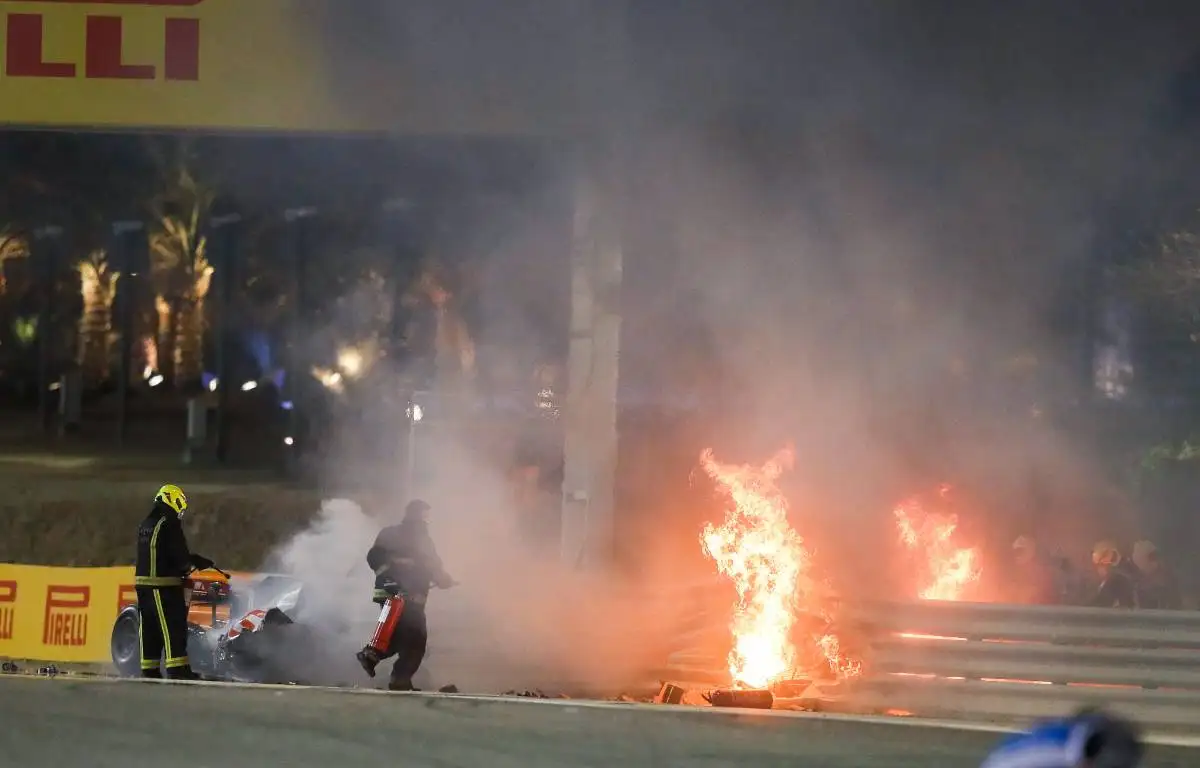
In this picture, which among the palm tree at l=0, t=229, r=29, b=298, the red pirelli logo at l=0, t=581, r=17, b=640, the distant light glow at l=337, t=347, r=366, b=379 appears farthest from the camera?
the palm tree at l=0, t=229, r=29, b=298

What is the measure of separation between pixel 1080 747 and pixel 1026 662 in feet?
18.0

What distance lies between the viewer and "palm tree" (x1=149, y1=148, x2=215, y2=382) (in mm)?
40156

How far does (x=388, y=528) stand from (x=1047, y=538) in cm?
779

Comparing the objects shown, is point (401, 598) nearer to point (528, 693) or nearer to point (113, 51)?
point (528, 693)

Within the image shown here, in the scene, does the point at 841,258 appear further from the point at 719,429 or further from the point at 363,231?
the point at 363,231

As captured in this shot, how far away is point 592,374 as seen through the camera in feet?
36.2

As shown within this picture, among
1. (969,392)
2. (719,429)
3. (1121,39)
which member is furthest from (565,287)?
(1121,39)

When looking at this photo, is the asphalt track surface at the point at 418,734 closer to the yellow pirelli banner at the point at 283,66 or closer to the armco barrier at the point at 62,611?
the armco barrier at the point at 62,611

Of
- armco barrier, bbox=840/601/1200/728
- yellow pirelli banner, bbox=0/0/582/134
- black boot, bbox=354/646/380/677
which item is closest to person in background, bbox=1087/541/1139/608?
armco barrier, bbox=840/601/1200/728

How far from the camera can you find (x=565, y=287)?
16891 millimetres

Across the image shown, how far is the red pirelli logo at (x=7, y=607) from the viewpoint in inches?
424

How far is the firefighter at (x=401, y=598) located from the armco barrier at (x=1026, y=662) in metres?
2.89

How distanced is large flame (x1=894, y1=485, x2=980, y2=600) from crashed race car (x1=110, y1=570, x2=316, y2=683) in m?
5.81

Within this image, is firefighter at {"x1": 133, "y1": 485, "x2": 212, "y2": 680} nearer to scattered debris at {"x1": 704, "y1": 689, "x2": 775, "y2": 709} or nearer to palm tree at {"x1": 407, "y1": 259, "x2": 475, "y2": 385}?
scattered debris at {"x1": 704, "y1": 689, "x2": 775, "y2": 709}
